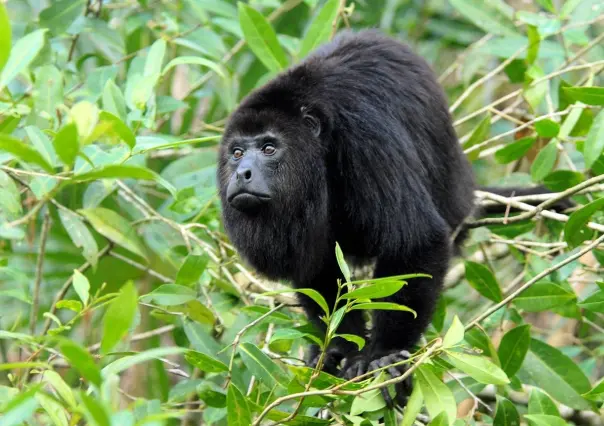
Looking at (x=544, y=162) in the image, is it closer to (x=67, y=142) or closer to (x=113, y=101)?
(x=113, y=101)

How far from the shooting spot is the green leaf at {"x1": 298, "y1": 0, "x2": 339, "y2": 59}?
12.4 feet

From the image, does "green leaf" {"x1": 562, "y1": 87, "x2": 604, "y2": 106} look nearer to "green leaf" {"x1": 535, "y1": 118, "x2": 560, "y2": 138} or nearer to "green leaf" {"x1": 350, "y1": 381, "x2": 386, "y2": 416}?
"green leaf" {"x1": 535, "y1": 118, "x2": 560, "y2": 138}

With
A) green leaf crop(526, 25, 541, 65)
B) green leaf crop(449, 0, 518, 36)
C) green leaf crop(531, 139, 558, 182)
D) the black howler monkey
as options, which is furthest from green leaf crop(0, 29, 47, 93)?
green leaf crop(449, 0, 518, 36)

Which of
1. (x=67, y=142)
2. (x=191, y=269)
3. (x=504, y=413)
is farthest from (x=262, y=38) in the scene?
(x=67, y=142)

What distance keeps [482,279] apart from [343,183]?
599 millimetres

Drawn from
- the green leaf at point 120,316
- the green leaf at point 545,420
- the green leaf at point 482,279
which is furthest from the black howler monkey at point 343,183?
the green leaf at point 120,316

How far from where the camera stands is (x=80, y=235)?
325 cm

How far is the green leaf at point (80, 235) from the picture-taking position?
321cm

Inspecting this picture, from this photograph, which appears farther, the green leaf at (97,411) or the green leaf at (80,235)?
the green leaf at (80,235)

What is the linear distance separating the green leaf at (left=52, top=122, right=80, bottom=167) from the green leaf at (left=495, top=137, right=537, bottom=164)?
84.8 inches

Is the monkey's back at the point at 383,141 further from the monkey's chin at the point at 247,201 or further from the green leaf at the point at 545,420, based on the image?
the green leaf at the point at 545,420

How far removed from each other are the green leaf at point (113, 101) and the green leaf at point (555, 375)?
166 cm

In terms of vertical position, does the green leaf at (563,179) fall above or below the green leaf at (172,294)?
below

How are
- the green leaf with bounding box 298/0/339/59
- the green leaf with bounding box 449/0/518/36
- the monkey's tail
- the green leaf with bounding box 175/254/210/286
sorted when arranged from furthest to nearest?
the green leaf with bounding box 449/0/518/36
the green leaf with bounding box 298/0/339/59
the monkey's tail
the green leaf with bounding box 175/254/210/286
